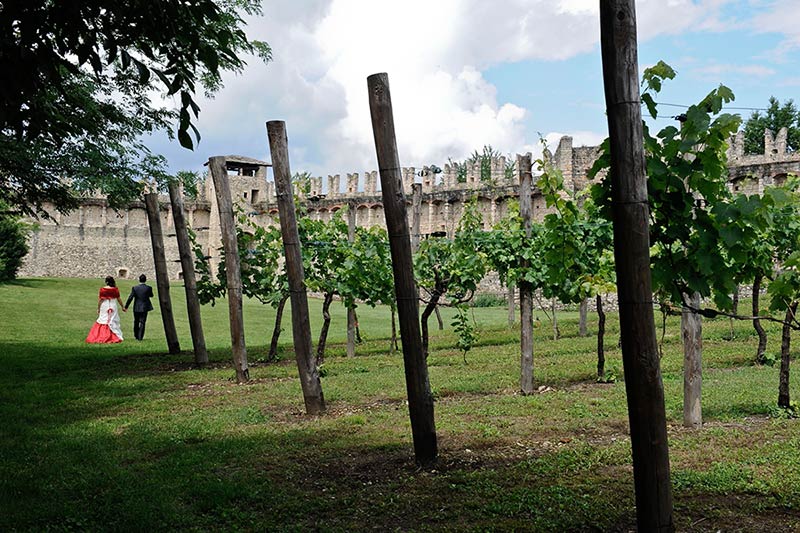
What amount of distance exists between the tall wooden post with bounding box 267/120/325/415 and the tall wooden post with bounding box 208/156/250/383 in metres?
2.58

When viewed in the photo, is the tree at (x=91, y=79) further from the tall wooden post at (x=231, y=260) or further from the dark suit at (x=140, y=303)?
the dark suit at (x=140, y=303)

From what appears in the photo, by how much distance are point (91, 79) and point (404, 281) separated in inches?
317

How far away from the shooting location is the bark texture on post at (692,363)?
22.4ft

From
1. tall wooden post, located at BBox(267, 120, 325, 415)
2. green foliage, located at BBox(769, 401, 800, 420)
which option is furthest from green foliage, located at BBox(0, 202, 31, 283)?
green foliage, located at BBox(769, 401, 800, 420)

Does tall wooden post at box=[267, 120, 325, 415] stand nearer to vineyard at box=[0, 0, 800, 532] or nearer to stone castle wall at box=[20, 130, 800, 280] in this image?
vineyard at box=[0, 0, 800, 532]

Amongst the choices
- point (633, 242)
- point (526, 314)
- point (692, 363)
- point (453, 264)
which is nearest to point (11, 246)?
point (453, 264)

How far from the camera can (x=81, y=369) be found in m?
12.8

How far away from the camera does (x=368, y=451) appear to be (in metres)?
6.54

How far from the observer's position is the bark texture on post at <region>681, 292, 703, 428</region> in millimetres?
6824

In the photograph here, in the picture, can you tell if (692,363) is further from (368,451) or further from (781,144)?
(781,144)

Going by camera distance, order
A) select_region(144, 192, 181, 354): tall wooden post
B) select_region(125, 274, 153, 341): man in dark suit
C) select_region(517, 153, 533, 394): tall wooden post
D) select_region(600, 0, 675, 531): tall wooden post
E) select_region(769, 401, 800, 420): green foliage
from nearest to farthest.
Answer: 1. select_region(600, 0, 675, 531): tall wooden post
2. select_region(769, 401, 800, 420): green foliage
3. select_region(517, 153, 533, 394): tall wooden post
4. select_region(144, 192, 181, 354): tall wooden post
5. select_region(125, 274, 153, 341): man in dark suit

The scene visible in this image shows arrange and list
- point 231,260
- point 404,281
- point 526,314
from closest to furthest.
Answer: point 404,281, point 526,314, point 231,260

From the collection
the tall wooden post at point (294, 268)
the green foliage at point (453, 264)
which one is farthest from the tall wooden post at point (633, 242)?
the green foliage at point (453, 264)

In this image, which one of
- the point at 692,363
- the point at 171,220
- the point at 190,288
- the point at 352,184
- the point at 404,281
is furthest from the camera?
the point at 171,220
